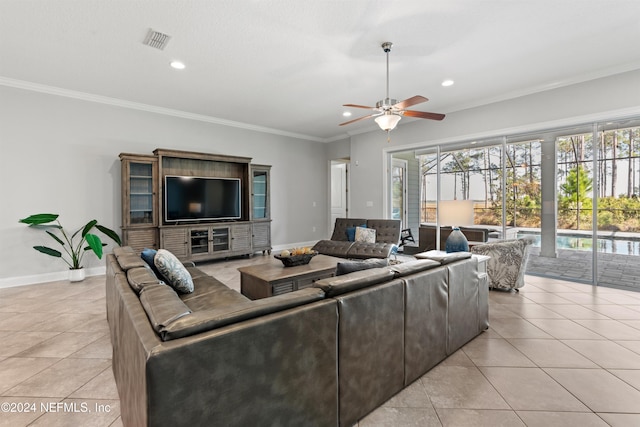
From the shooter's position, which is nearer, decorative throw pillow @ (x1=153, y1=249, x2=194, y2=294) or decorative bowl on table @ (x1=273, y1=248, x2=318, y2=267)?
decorative throw pillow @ (x1=153, y1=249, x2=194, y2=294)

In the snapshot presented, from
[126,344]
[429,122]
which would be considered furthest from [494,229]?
[126,344]

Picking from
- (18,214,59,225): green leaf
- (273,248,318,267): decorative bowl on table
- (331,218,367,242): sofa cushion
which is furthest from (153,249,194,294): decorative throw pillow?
(331,218,367,242): sofa cushion

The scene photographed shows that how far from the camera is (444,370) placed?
2.01 meters

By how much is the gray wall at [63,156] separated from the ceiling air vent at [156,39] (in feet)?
7.75

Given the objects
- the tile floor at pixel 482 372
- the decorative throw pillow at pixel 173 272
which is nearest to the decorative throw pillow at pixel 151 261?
the decorative throw pillow at pixel 173 272

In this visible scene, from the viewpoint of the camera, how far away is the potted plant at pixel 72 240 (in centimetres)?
402

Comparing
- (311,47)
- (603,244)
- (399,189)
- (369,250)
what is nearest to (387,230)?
(369,250)

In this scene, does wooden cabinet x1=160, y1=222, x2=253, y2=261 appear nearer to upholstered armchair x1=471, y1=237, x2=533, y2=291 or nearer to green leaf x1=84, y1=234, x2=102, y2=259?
green leaf x1=84, y1=234, x2=102, y2=259

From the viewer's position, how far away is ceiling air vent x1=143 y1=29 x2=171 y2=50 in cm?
292

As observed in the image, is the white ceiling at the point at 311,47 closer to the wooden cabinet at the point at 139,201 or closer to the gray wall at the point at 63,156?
the gray wall at the point at 63,156

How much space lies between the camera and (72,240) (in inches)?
177

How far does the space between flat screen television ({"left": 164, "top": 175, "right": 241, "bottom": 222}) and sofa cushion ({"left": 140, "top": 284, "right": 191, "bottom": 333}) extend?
401cm

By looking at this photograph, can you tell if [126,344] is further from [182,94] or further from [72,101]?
[72,101]

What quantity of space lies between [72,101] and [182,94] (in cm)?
164
